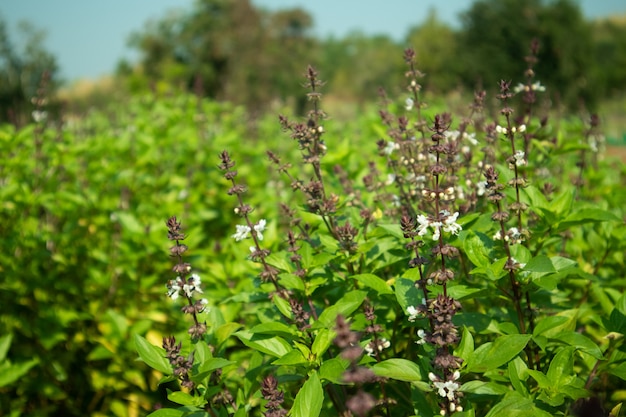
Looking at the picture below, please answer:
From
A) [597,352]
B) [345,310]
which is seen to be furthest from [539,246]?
[345,310]

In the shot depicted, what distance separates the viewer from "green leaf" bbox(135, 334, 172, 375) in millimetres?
1987

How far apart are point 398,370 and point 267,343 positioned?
0.49 metres

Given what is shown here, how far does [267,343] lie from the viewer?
201 centimetres

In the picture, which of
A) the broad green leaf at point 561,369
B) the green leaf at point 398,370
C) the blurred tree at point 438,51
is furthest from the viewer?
the blurred tree at point 438,51

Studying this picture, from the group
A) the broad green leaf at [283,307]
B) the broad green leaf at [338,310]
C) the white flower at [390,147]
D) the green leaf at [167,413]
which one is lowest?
the green leaf at [167,413]

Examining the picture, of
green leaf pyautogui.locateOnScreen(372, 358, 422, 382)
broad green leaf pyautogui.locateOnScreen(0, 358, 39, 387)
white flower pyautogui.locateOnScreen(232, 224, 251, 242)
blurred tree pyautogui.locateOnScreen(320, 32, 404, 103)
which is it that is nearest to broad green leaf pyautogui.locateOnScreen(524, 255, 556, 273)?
green leaf pyautogui.locateOnScreen(372, 358, 422, 382)

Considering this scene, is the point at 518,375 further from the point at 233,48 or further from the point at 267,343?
the point at 233,48

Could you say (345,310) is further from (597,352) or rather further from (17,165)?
(17,165)

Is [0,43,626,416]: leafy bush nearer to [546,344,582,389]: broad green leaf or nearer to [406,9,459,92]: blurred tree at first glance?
[546,344,582,389]: broad green leaf

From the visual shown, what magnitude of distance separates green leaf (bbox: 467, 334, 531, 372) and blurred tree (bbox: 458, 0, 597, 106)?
67.0ft

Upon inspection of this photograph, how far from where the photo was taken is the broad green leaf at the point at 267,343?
1969mm

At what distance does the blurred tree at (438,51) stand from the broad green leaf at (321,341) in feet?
86.1

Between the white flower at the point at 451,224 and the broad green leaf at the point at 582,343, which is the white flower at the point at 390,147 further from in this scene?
the broad green leaf at the point at 582,343

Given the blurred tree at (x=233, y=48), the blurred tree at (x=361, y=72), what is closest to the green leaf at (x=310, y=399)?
the blurred tree at (x=233, y=48)
